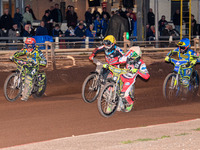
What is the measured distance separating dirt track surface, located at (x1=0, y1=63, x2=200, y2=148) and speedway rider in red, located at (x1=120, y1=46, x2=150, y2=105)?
65cm

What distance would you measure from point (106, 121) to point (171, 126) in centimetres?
170

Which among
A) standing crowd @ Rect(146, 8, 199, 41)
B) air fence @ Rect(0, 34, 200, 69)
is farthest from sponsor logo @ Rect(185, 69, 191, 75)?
standing crowd @ Rect(146, 8, 199, 41)

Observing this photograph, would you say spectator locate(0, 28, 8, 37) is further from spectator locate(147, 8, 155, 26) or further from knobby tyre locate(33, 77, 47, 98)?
spectator locate(147, 8, 155, 26)

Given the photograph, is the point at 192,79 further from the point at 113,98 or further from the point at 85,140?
the point at 85,140

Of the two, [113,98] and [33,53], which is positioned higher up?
[33,53]

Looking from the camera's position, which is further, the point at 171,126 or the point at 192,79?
the point at 192,79

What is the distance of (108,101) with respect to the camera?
11.4m

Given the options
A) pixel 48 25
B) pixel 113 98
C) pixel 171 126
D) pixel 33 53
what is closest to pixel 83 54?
pixel 48 25

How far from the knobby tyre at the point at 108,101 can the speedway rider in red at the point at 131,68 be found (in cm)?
47

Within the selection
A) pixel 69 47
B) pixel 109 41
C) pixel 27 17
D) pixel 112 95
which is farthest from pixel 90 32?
pixel 112 95

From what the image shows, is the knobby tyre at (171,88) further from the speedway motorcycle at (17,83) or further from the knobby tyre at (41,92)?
the speedway motorcycle at (17,83)

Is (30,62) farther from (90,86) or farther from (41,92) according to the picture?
(90,86)

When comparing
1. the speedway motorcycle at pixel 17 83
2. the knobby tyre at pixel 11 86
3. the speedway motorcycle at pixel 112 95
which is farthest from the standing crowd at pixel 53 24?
the speedway motorcycle at pixel 112 95

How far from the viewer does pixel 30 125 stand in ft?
35.0
